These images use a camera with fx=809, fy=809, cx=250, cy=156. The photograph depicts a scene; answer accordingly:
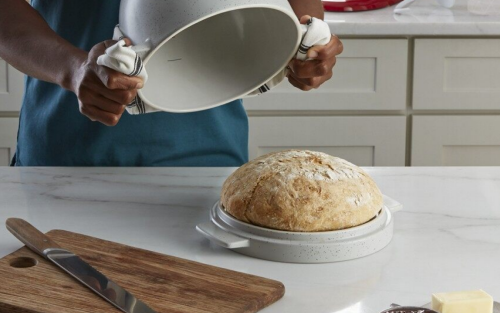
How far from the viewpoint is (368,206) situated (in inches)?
35.6

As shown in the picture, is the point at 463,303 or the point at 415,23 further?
the point at 415,23

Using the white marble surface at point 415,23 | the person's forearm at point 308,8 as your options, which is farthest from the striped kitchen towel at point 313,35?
the white marble surface at point 415,23

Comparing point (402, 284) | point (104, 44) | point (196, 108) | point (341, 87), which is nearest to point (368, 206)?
point (402, 284)

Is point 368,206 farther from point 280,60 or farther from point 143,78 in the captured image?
point 143,78

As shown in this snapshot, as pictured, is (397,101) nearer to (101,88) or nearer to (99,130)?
(99,130)

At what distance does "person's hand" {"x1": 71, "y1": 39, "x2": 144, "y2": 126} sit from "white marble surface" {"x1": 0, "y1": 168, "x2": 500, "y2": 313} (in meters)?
0.15

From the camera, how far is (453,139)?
2.21m

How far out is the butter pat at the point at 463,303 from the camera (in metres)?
0.70

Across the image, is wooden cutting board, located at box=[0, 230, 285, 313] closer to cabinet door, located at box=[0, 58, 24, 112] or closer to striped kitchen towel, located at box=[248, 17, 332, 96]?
striped kitchen towel, located at box=[248, 17, 332, 96]

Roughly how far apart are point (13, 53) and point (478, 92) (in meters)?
1.40

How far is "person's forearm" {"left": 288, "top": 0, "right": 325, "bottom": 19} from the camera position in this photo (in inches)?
48.2

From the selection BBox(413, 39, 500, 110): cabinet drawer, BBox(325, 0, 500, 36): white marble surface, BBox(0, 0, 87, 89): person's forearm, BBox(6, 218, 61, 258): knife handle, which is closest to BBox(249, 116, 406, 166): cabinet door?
BBox(413, 39, 500, 110): cabinet drawer

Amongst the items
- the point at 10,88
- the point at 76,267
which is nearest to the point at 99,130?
the point at 76,267

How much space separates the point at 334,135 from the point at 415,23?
0.37 m
